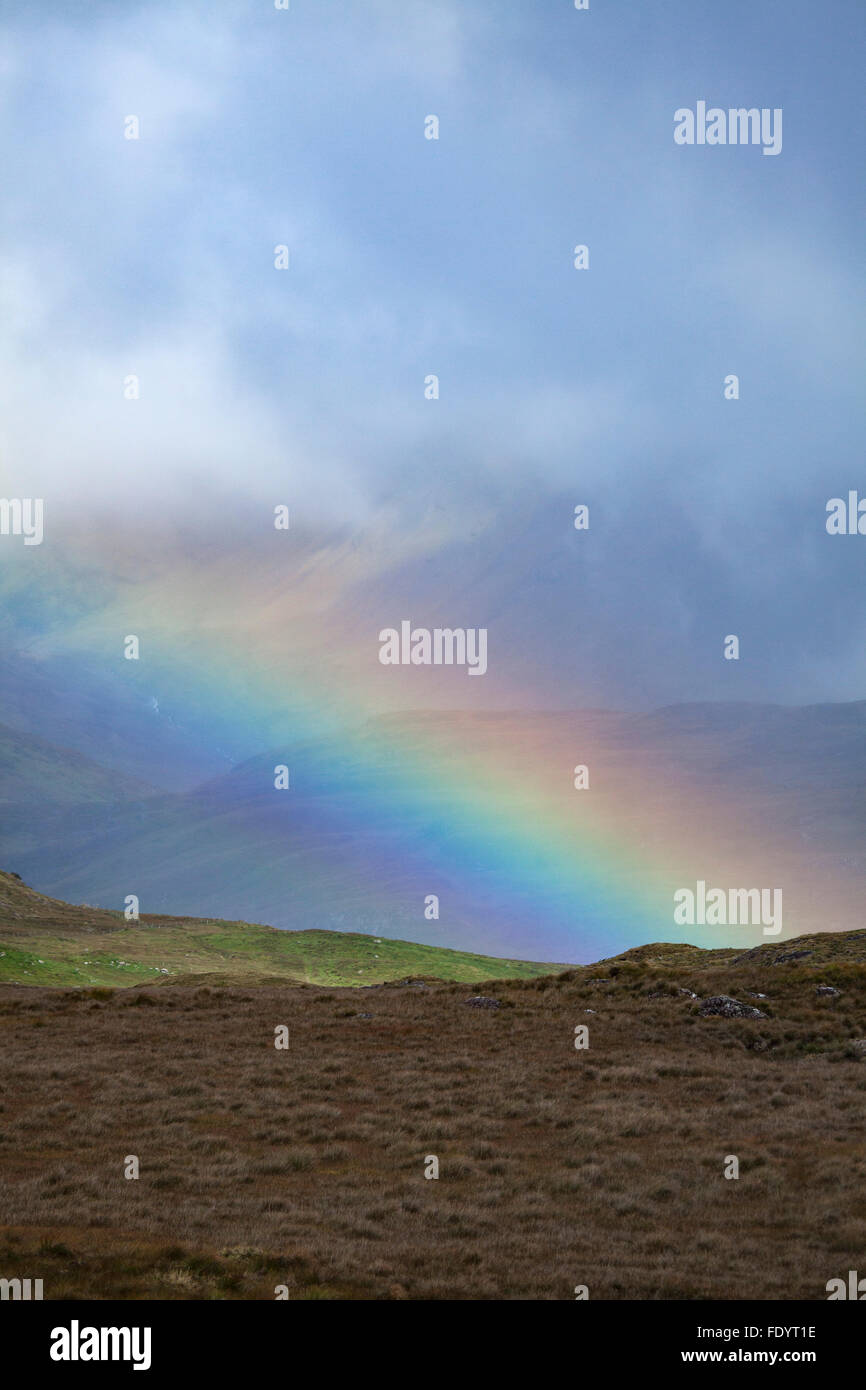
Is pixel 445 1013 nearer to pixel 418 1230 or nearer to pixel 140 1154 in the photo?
pixel 140 1154

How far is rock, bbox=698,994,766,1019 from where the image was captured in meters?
36.1

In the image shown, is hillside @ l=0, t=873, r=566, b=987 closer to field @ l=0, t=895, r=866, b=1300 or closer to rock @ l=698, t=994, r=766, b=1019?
field @ l=0, t=895, r=866, b=1300

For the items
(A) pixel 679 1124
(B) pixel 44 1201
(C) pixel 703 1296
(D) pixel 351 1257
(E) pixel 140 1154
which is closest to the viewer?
(C) pixel 703 1296

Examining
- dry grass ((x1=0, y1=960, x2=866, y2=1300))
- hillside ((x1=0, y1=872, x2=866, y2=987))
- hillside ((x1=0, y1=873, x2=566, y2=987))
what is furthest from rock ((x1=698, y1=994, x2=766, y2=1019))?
hillside ((x1=0, y1=873, x2=566, y2=987))

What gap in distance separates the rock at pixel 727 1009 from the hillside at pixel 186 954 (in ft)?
121

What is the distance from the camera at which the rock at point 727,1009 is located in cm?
3609

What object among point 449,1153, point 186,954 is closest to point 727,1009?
point 449,1153

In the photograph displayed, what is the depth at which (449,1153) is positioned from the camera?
70.8ft
